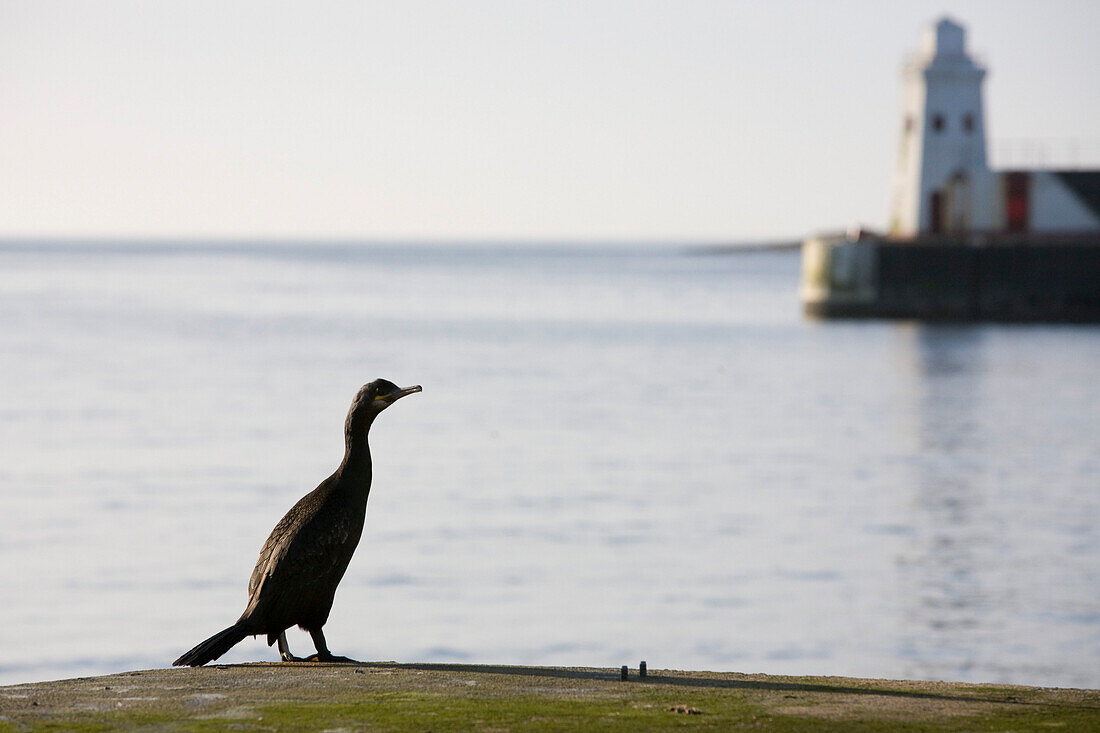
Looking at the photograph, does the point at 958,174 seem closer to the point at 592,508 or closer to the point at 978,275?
the point at 978,275

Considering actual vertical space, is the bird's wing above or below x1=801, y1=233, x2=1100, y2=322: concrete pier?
below

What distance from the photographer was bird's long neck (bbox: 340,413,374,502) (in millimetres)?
8531

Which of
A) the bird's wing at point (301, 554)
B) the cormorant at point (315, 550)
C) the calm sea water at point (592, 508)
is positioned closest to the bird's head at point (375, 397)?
the cormorant at point (315, 550)

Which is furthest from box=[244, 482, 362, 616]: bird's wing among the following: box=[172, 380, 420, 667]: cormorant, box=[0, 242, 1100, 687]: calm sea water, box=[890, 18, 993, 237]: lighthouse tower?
box=[890, 18, 993, 237]: lighthouse tower

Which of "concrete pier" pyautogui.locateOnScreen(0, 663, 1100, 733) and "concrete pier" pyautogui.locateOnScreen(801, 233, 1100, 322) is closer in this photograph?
"concrete pier" pyautogui.locateOnScreen(0, 663, 1100, 733)

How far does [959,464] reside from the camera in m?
32.6

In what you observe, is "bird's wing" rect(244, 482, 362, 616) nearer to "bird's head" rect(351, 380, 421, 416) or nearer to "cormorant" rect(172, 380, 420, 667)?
A: "cormorant" rect(172, 380, 420, 667)

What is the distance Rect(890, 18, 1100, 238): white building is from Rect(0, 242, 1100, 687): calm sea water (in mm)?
10324

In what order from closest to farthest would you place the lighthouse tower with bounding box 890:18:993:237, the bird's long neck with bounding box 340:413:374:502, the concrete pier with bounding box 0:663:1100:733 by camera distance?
the concrete pier with bounding box 0:663:1100:733 → the bird's long neck with bounding box 340:413:374:502 → the lighthouse tower with bounding box 890:18:993:237

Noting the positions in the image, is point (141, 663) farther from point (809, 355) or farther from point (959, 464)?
point (809, 355)

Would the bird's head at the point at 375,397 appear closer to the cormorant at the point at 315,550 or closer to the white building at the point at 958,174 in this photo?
the cormorant at the point at 315,550

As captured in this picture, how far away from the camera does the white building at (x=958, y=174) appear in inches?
2763

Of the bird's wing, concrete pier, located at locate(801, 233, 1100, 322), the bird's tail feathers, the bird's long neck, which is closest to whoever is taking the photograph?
the bird's tail feathers

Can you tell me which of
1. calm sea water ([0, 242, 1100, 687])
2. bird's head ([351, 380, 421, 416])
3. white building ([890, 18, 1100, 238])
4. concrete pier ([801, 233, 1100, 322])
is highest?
white building ([890, 18, 1100, 238])
